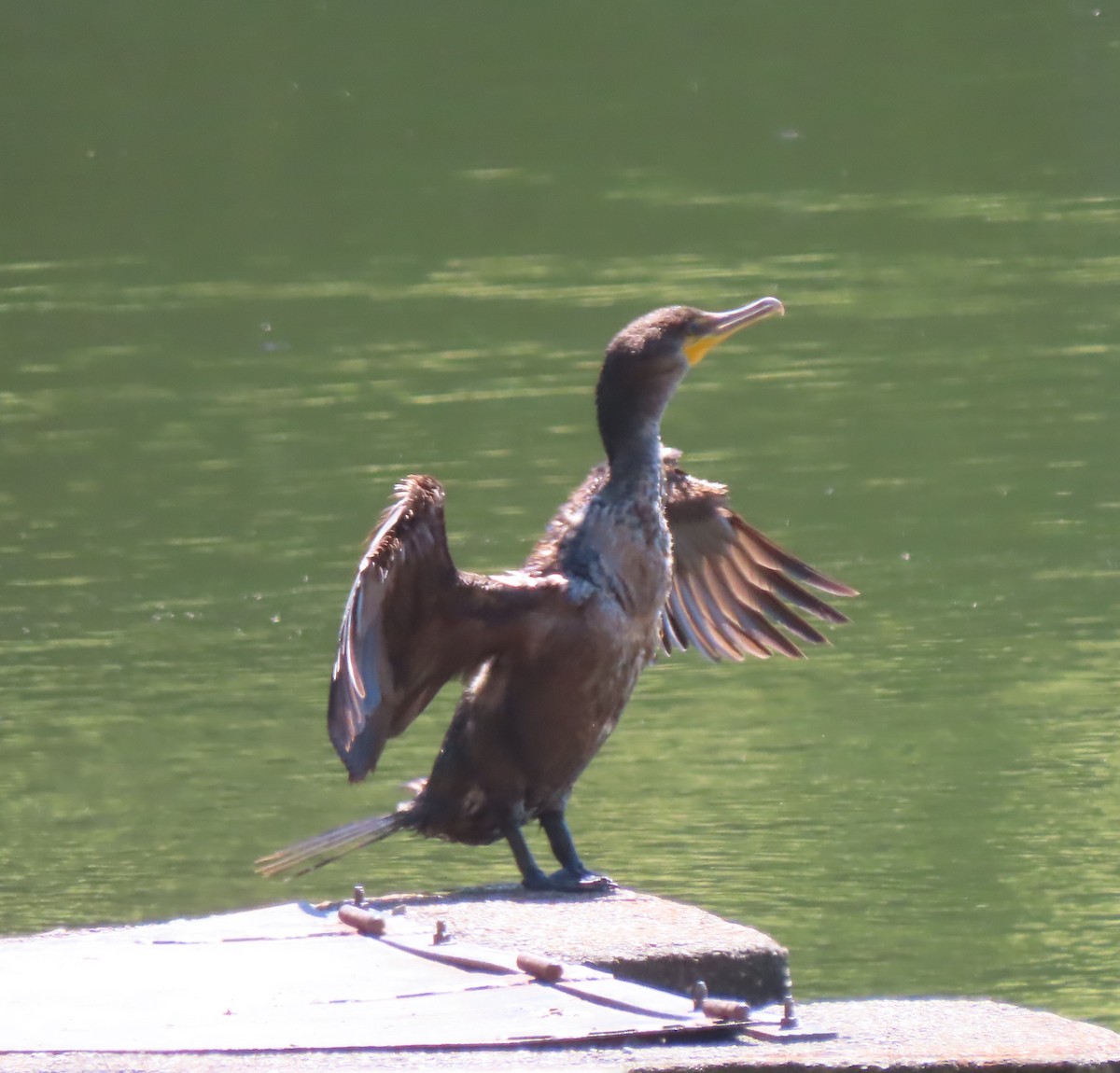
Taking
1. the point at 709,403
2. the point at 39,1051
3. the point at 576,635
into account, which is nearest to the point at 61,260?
the point at 709,403

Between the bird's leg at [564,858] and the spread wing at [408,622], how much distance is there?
1.18 ft

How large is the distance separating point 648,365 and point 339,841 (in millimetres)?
1144

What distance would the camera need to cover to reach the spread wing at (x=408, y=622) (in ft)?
16.4

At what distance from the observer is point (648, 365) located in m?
5.71

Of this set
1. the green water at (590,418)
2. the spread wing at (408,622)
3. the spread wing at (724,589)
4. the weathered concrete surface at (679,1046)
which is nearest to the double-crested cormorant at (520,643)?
the spread wing at (408,622)

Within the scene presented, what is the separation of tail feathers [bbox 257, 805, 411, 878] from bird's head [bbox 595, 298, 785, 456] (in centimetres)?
84

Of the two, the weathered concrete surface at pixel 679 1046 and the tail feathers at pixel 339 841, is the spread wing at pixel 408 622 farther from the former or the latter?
the weathered concrete surface at pixel 679 1046

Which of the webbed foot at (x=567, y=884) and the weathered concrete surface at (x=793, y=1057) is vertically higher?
the weathered concrete surface at (x=793, y=1057)

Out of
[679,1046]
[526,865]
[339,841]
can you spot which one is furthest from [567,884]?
[679,1046]

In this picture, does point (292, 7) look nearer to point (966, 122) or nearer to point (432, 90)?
point (432, 90)

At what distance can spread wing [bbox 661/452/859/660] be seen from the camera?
6.46m

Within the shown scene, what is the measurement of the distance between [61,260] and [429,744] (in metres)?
8.00

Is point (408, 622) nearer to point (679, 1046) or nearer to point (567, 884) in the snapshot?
point (567, 884)

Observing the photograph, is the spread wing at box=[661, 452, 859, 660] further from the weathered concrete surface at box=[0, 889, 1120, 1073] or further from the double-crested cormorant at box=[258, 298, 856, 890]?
the weathered concrete surface at box=[0, 889, 1120, 1073]
